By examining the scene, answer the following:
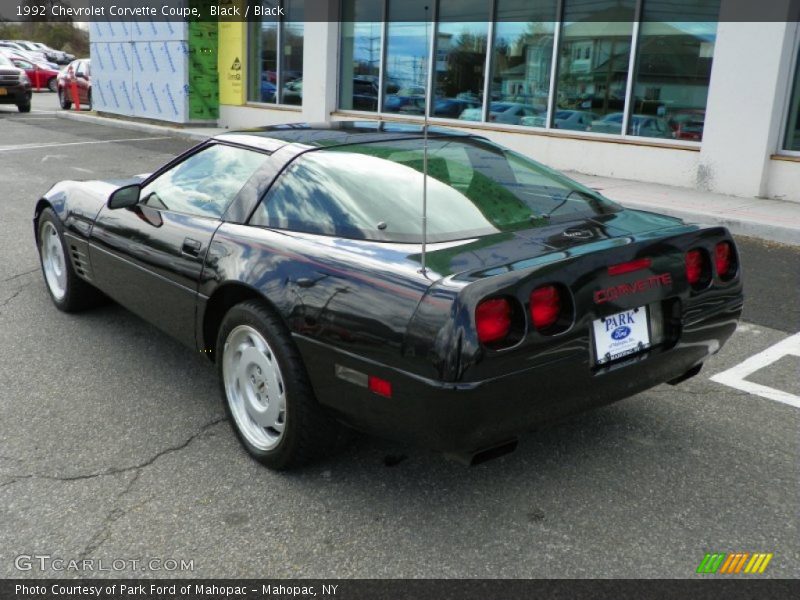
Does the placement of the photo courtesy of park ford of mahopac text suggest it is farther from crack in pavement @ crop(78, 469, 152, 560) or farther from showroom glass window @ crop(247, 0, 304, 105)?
showroom glass window @ crop(247, 0, 304, 105)

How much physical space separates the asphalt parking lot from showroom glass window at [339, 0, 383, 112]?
38.9ft

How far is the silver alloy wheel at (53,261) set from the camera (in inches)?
199

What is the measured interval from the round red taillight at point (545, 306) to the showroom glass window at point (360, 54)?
13156 mm

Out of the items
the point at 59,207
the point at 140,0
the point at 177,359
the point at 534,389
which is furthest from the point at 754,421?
the point at 140,0

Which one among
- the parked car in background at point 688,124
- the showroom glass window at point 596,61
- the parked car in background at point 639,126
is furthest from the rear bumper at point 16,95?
the parked car in background at point 688,124

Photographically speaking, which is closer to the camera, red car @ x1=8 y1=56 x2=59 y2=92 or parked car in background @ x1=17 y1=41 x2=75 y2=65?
red car @ x1=8 y1=56 x2=59 y2=92

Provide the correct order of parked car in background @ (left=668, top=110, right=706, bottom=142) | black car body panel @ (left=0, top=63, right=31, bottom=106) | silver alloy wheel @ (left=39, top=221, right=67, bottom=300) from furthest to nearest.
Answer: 1. black car body panel @ (left=0, top=63, right=31, bottom=106)
2. parked car in background @ (left=668, top=110, right=706, bottom=142)
3. silver alloy wheel @ (left=39, top=221, right=67, bottom=300)

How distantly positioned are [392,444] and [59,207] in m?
2.85

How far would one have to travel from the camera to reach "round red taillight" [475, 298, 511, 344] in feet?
8.21

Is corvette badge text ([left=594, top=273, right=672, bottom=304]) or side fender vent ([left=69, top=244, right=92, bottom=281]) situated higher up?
corvette badge text ([left=594, top=273, right=672, bottom=304])

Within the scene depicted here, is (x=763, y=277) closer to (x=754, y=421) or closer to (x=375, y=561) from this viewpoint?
(x=754, y=421)

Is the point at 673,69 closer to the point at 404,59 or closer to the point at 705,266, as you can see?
the point at 404,59

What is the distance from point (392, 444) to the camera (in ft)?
11.1

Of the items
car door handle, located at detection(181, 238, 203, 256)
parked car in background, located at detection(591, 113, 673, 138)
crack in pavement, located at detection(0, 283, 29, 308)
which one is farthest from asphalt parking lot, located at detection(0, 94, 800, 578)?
parked car in background, located at detection(591, 113, 673, 138)
